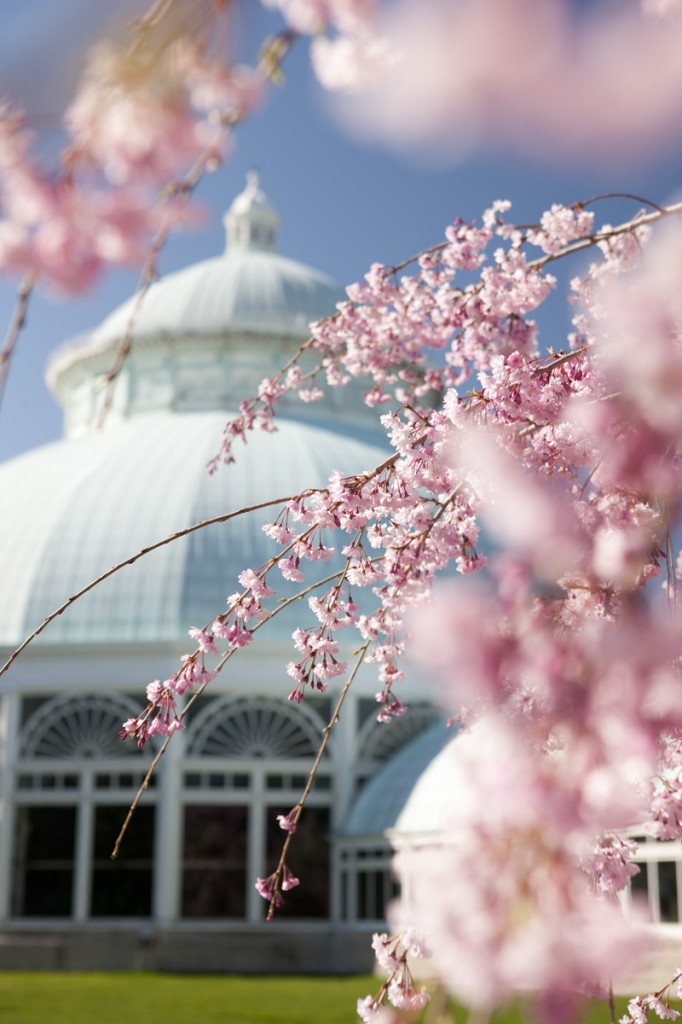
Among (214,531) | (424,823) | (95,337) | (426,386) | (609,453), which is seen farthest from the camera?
(95,337)

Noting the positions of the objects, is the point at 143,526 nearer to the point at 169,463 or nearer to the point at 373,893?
the point at 169,463

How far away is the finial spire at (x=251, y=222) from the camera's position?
35625mm

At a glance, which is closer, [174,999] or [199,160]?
[199,160]

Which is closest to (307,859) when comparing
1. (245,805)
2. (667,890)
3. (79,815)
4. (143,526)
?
(245,805)

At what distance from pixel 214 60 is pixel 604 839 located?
11.2 ft

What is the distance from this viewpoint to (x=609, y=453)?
1.84 metres

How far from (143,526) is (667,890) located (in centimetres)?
1215

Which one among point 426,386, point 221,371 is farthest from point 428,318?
point 221,371

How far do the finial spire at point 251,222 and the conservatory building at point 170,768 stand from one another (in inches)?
501

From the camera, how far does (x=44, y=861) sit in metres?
22.0

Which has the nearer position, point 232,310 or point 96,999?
point 96,999

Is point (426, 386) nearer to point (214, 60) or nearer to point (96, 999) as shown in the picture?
point (214, 60)

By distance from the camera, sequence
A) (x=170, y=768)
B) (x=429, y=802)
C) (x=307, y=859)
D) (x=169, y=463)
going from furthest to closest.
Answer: (x=169, y=463)
(x=307, y=859)
(x=170, y=768)
(x=429, y=802)

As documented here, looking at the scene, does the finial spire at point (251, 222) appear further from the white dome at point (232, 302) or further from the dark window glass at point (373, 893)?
the dark window glass at point (373, 893)
